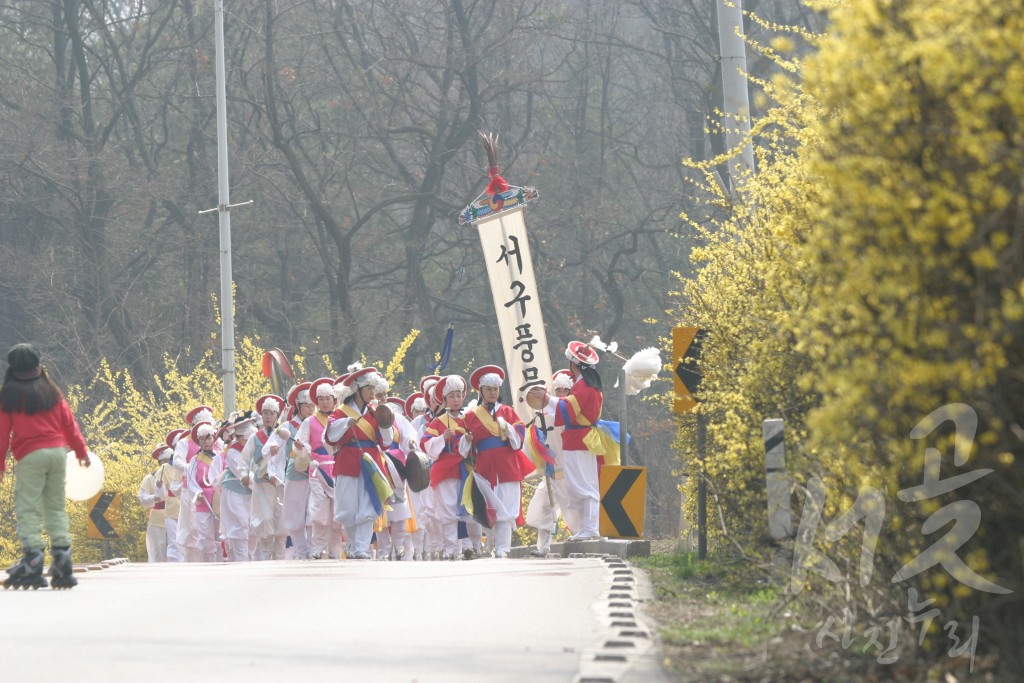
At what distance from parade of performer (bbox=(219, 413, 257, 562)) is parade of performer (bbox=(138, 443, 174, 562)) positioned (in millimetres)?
2617

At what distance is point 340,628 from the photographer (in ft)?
34.0

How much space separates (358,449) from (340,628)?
9.83 metres

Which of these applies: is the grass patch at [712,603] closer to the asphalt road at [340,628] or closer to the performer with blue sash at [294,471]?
the asphalt road at [340,628]

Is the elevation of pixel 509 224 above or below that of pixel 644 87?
below

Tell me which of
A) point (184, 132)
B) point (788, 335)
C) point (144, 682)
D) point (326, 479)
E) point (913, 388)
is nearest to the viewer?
point (913, 388)

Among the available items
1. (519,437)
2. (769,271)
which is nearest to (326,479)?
(519,437)

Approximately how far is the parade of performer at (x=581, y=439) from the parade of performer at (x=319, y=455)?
2.56 m

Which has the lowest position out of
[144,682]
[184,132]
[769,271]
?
[144,682]

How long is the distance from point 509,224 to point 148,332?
18839 millimetres

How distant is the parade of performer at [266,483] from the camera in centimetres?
2236

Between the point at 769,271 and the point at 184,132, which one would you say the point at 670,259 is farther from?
the point at 769,271

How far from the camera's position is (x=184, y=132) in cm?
4738

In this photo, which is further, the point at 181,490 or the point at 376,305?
the point at 376,305

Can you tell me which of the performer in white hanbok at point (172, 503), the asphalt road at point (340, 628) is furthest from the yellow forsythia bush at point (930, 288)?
the performer in white hanbok at point (172, 503)
